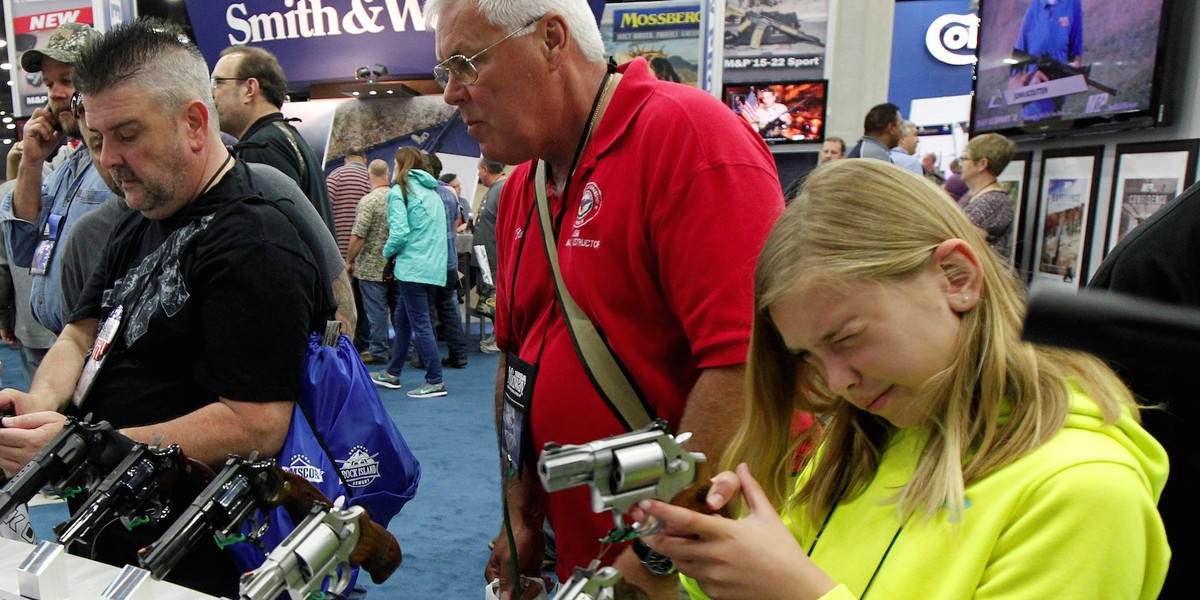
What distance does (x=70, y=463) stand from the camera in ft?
4.15

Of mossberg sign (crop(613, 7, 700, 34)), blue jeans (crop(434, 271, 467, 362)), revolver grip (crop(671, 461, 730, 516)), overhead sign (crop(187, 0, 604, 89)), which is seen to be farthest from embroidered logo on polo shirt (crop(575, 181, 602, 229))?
overhead sign (crop(187, 0, 604, 89))

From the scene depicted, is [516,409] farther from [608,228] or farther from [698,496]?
[698,496]

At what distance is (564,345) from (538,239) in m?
0.22

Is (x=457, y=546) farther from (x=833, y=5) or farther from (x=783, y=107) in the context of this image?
(x=833, y=5)

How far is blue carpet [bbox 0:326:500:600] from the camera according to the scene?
2.97 m

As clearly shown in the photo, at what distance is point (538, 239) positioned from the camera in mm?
1458

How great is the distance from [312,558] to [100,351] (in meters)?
0.93

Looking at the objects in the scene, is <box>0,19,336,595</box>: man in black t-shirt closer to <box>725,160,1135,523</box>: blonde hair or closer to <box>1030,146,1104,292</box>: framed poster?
<box>725,160,1135,523</box>: blonde hair

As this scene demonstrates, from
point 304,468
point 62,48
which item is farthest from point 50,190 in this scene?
point 304,468

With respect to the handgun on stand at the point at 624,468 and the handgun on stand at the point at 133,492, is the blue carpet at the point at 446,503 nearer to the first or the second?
the handgun on stand at the point at 133,492

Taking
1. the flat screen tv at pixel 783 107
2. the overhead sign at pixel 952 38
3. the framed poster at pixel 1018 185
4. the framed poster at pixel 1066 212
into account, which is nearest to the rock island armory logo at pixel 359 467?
the framed poster at pixel 1066 212

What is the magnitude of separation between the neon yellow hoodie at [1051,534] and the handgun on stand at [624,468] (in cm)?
21

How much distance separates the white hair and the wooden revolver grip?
32.4 inches

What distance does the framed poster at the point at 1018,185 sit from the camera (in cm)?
330
